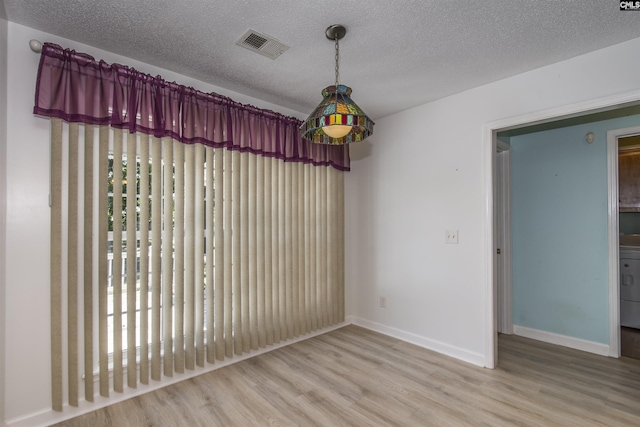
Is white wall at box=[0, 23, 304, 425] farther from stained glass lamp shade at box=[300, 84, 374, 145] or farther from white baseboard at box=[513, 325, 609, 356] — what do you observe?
white baseboard at box=[513, 325, 609, 356]

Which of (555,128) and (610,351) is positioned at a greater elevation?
(555,128)

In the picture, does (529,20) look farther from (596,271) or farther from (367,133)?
(596,271)

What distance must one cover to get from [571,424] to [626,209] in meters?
Result: 3.68

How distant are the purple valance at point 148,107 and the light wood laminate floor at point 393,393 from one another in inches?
78.1

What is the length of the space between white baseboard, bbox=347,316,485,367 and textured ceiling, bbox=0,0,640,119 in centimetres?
251

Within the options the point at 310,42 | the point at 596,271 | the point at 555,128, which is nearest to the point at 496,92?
the point at 555,128

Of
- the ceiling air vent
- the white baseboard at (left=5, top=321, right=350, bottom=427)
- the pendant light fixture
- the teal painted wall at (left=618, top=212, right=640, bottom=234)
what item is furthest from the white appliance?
the ceiling air vent

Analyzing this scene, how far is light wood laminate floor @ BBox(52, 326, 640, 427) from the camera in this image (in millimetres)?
2051

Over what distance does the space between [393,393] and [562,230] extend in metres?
2.59

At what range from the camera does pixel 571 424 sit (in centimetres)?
198

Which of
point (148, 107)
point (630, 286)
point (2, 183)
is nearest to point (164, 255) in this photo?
point (2, 183)

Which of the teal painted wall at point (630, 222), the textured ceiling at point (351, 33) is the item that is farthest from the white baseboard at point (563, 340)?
the textured ceiling at point (351, 33)

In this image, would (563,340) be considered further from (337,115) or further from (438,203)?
(337,115)

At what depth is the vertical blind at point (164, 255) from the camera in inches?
80.7
